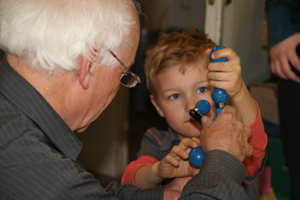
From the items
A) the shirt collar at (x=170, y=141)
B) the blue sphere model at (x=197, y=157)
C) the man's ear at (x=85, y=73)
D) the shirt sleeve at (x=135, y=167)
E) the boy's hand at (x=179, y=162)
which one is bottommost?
the shirt sleeve at (x=135, y=167)

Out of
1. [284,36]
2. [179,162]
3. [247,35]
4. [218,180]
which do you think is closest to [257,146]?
[179,162]

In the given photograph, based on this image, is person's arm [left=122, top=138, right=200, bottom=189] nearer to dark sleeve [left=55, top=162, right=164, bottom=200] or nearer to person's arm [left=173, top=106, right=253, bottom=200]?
person's arm [left=173, top=106, right=253, bottom=200]

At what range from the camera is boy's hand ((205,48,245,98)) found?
94 centimetres

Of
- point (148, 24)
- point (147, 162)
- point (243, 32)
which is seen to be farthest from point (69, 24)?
point (148, 24)

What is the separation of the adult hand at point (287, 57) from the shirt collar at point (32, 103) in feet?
4.13

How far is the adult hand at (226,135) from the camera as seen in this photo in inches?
34.8

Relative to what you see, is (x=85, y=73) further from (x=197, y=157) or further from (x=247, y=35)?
(x=247, y=35)

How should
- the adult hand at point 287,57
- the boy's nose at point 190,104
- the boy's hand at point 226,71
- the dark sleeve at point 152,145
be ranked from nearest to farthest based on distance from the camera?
the boy's hand at point 226,71 → the boy's nose at point 190,104 → the dark sleeve at point 152,145 → the adult hand at point 287,57

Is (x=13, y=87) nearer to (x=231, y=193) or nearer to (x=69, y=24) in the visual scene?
(x=69, y=24)

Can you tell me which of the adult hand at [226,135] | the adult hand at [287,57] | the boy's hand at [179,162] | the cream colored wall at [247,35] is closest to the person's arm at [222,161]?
the adult hand at [226,135]

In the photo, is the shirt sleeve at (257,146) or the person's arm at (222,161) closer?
the person's arm at (222,161)

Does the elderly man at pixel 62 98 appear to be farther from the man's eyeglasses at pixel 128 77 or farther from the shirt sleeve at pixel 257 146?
the shirt sleeve at pixel 257 146

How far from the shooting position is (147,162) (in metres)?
→ 1.30

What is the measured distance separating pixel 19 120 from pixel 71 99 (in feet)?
0.59
